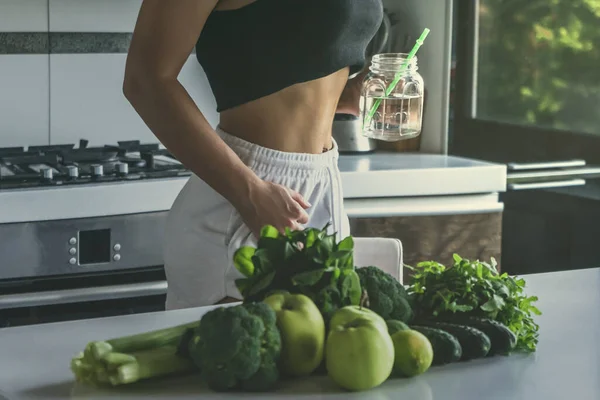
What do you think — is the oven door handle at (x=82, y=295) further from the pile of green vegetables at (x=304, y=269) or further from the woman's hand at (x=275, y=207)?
the pile of green vegetables at (x=304, y=269)

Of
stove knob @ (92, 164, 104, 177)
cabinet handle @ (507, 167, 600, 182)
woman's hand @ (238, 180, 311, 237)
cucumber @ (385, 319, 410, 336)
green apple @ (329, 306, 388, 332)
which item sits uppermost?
stove knob @ (92, 164, 104, 177)

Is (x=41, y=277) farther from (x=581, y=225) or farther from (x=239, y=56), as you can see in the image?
(x=581, y=225)

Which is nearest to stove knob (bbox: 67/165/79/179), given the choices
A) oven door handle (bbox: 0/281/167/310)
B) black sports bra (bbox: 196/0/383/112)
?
oven door handle (bbox: 0/281/167/310)

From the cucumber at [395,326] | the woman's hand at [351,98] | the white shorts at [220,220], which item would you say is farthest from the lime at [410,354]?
the woman's hand at [351,98]

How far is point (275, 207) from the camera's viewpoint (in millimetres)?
1607

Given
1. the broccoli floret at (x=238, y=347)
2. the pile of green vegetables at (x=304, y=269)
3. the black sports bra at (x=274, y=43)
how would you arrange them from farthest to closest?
the black sports bra at (x=274, y=43), the pile of green vegetables at (x=304, y=269), the broccoli floret at (x=238, y=347)

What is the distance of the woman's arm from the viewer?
1.56 m

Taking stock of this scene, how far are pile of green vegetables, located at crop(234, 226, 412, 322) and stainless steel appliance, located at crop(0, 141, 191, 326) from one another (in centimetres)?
125

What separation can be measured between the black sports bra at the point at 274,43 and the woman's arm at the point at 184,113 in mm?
101

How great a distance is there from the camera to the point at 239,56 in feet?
5.57

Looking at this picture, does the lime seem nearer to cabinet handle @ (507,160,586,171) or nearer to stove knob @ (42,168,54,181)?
stove knob @ (42,168,54,181)

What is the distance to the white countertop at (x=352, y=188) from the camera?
7.72 ft

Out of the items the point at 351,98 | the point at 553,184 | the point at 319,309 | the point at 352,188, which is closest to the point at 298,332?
the point at 319,309

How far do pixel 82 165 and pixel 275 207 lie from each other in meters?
1.15
